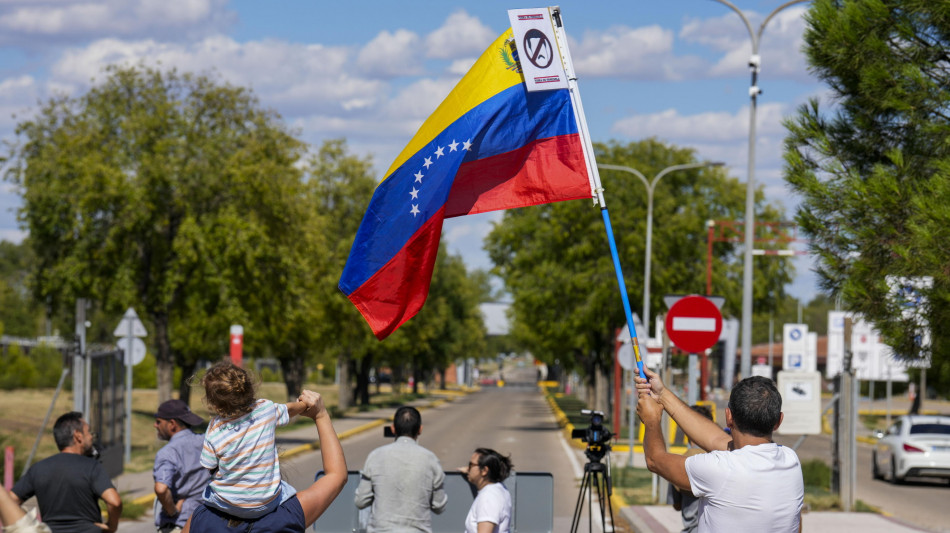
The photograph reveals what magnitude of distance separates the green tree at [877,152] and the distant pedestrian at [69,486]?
21.4 feet

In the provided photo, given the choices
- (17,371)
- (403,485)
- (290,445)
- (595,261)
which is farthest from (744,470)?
(17,371)

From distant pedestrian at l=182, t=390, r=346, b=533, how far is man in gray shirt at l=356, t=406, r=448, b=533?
258cm

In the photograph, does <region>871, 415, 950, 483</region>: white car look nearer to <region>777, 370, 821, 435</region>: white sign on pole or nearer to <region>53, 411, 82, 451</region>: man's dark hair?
<region>777, 370, 821, 435</region>: white sign on pole

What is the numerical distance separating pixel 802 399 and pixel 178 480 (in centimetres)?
1207

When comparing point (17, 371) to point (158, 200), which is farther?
point (17, 371)

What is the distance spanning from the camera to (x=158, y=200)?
28328 mm

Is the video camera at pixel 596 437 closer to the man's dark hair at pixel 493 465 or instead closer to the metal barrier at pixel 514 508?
the metal barrier at pixel 514 508

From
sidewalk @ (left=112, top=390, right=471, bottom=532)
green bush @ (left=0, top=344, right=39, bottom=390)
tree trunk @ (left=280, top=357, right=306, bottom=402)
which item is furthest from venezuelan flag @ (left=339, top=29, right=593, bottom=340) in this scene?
green bush @ (left=0, top=344, right=39, bottom=390)

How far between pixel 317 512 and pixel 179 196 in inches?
982

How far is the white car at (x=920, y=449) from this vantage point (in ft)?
76.6

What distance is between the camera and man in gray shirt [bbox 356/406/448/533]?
22.7ft

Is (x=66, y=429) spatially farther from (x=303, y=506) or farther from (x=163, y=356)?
(x=163, y=356)

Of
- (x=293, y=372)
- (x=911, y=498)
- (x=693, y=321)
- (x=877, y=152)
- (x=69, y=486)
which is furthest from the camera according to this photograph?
(x=293, y=372)

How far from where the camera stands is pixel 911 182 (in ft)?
33.7
